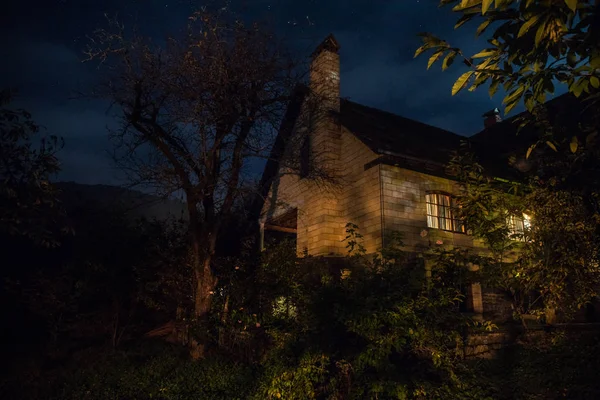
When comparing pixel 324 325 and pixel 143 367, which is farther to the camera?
pixel 143 367

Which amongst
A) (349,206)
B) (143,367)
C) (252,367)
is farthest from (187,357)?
(349,206)

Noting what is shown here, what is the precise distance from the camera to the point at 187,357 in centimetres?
941

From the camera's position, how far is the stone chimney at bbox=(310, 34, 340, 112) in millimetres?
14336

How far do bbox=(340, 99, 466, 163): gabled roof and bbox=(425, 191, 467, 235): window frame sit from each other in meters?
1.11

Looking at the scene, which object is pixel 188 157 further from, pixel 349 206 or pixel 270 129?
pixel 349 206

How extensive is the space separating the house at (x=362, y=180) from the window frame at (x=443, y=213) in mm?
32

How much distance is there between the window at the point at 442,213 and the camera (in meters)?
12.7

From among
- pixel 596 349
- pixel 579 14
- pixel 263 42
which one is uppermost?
pixel 263 42

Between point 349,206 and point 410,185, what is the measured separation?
2055 mm

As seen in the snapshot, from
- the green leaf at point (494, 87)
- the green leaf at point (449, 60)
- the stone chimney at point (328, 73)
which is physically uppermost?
the stone chimney at point (328, 73)

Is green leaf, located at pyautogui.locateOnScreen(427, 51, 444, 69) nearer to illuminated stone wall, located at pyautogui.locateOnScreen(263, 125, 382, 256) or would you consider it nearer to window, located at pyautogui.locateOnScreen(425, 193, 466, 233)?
illuminated stone wall, located at pyautogui.locateOnScreen(263, 125, 382, 256)

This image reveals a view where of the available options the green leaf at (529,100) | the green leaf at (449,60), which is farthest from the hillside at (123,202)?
the green leaf at (529,100)

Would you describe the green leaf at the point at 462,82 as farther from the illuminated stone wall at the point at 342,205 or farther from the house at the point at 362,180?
the illuminated stone wall at the point at 342,205

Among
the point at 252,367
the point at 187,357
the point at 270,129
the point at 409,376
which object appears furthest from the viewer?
the point at 270,129
